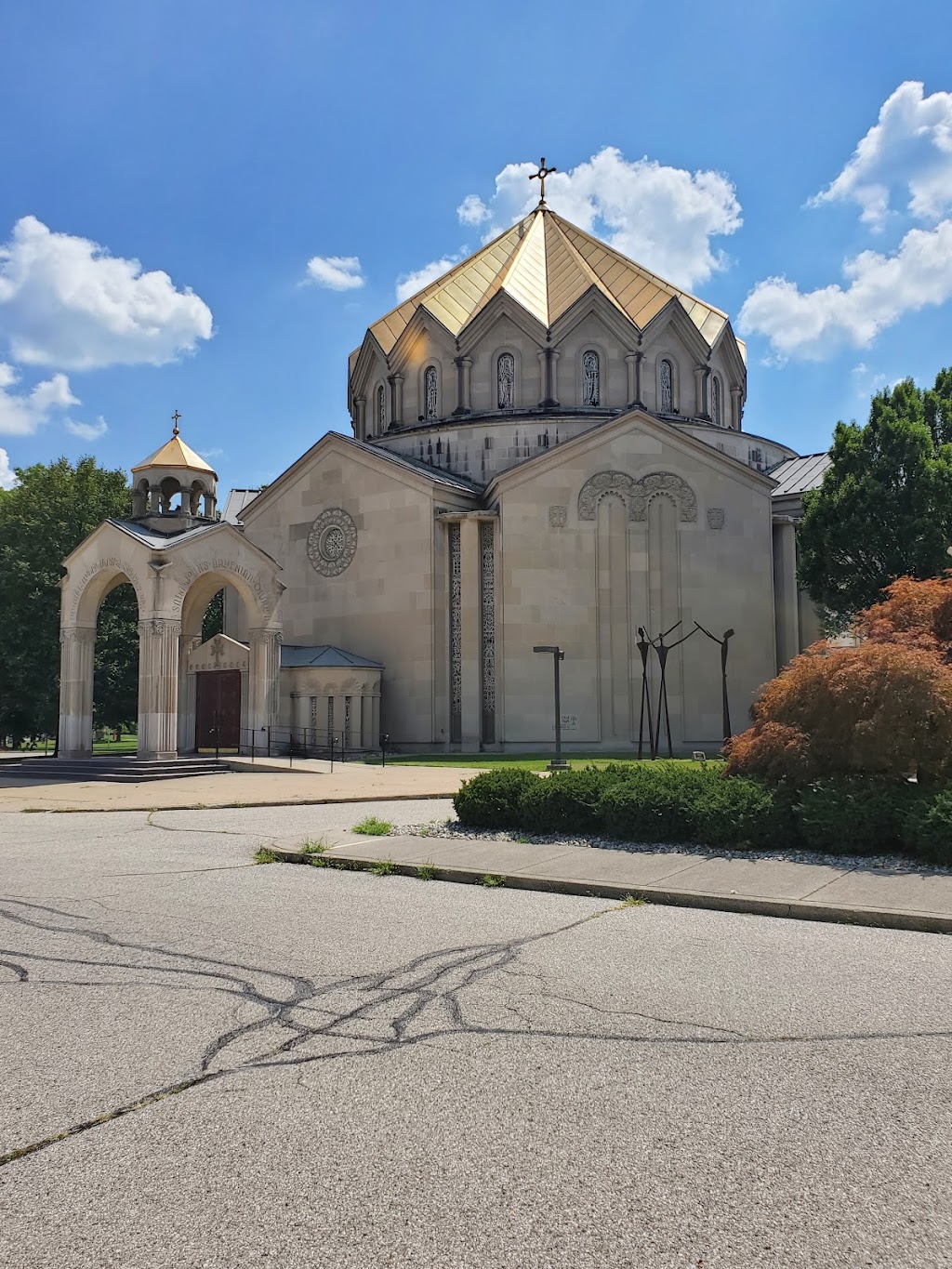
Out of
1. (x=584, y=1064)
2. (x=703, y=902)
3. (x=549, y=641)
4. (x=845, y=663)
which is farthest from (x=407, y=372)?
(x=584, y=1064)

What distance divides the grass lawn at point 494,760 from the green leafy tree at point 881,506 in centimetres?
891

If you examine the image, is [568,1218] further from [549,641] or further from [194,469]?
[549,641]

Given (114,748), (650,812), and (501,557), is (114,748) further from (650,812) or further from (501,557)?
(650,812)

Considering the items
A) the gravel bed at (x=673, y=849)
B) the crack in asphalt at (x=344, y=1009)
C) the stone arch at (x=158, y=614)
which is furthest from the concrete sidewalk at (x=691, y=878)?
the stone arch at (x=158, y=614)

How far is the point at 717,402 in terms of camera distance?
43.7 meters

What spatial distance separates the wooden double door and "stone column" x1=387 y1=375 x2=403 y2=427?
46.3 ft

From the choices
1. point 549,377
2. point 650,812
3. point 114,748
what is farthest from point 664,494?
point 114,748

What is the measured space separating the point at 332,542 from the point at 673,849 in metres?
28.8

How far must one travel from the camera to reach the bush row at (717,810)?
10781mm

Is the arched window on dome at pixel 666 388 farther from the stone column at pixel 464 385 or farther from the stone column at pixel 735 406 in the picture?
the stone column at pixel 464 385

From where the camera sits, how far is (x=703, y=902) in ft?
29.7

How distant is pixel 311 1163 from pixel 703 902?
19.0 feet

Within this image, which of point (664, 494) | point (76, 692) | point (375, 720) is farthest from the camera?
point (664, 494)

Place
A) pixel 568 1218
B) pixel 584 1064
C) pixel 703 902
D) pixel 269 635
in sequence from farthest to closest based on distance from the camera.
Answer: pixel 269 635 < pixel 703 902 < pixel 584 1064 < pixel 568 1218
